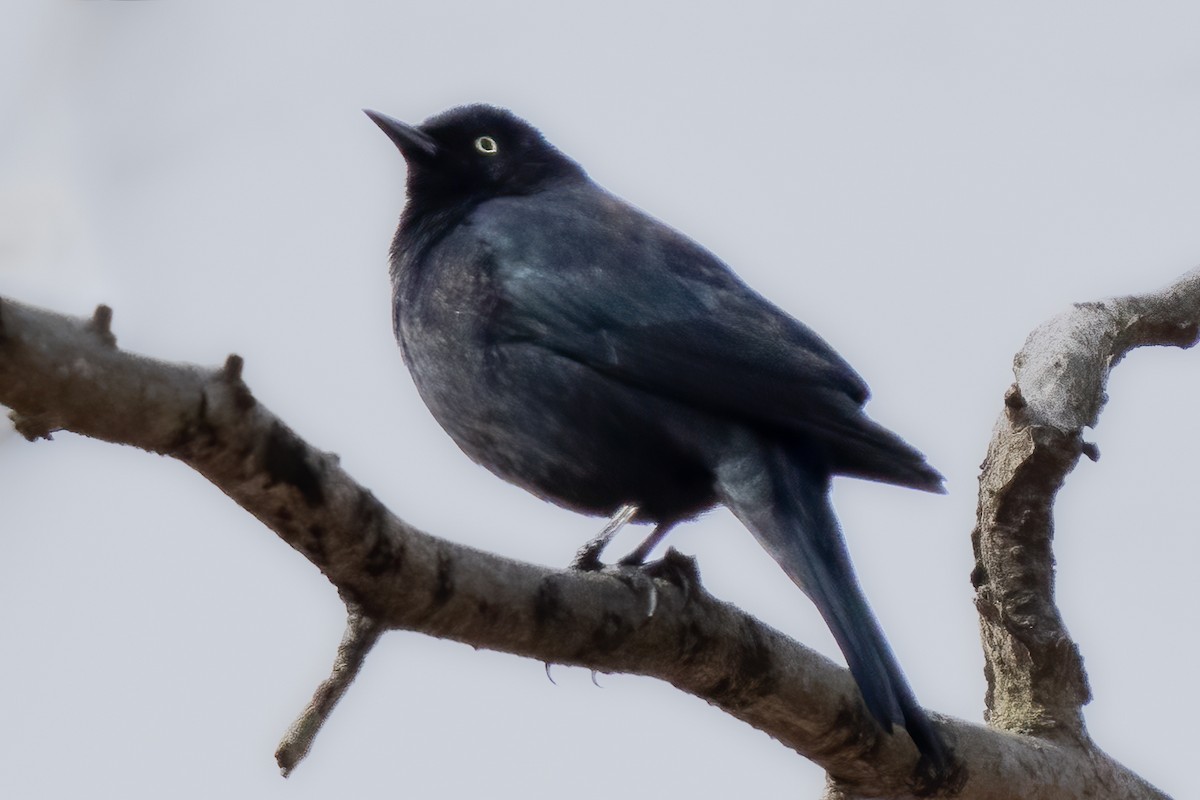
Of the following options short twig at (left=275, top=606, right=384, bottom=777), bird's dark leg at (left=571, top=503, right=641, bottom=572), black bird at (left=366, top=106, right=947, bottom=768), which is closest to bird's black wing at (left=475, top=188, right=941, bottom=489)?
black bird at (left=366, top=106, right=947, bottom=768)

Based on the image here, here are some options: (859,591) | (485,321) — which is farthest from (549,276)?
(859,591)

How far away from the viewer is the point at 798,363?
4.99 metres

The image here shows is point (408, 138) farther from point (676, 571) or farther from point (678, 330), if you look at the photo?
point (676, 571)

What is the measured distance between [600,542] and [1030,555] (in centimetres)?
149

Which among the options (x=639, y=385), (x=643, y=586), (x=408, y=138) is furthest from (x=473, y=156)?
(x=643, y=586)

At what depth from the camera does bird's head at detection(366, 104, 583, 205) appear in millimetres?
6184

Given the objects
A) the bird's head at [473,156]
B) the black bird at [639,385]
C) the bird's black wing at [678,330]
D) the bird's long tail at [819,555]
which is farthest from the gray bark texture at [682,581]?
the bird's head at [473,156]

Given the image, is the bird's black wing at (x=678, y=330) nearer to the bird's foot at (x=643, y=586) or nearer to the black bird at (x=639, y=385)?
the black bird at (x=639, y=385)

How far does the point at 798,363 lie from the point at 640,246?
83 centimetres

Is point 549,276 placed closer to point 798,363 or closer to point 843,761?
point 798,363

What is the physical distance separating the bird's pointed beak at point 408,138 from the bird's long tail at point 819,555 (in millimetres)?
2221

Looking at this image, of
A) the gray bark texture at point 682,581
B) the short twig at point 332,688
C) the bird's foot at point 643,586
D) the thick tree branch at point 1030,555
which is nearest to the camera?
the gray bark texture at point 682,581

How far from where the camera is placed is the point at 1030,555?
203 inches

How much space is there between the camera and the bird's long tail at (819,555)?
163 inches
